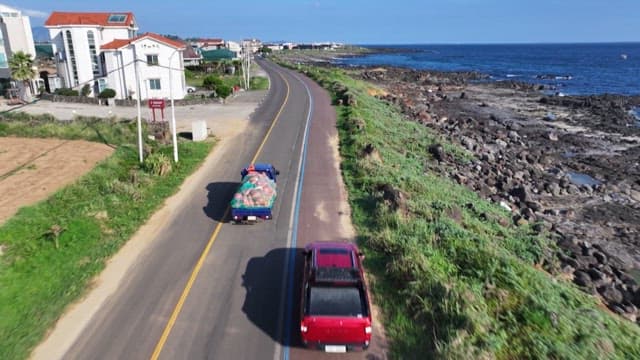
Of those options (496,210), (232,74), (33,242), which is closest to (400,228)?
(496,210)

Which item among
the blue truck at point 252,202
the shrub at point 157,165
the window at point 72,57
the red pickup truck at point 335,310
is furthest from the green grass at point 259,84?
the red pickup truck at point 335,310

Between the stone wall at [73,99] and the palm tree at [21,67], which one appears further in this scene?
the palm tree at [21,67]

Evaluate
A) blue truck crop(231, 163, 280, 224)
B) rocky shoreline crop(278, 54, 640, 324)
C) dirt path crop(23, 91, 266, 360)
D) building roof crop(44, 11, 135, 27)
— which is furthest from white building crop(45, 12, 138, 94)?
blue truck crop(231, 163, 280, 224)

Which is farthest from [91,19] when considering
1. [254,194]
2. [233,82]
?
[254,194]

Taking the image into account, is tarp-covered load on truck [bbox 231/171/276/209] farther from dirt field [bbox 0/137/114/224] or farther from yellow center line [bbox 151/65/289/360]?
dirt field [bbox 0/137/114/224]

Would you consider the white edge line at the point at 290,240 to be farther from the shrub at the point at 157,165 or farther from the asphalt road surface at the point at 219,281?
the shrub at the point at 157,165

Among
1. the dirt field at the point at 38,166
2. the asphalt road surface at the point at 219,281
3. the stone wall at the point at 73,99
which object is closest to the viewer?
the asphalt road surface at the point at 219,281
